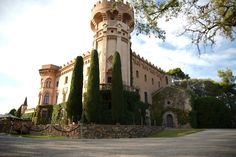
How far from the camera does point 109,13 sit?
27.7 metres

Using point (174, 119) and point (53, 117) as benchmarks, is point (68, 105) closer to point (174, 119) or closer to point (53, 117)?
point (53, 117)

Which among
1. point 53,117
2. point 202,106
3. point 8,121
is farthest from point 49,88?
point 202,106

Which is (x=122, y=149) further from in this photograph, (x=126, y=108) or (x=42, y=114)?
(x=42, y=114)

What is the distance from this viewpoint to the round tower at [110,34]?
25656mm

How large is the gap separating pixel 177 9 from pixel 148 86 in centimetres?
2468

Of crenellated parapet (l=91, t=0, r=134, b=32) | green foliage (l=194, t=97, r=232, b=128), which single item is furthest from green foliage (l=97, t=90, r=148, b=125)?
green foliage (l=194, t=97, r=232, b=128)

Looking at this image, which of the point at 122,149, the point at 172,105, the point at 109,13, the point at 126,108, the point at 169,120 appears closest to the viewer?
the point at 122,149

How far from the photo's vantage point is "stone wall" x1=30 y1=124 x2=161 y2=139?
17.1 m

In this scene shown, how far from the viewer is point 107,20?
27406 mm

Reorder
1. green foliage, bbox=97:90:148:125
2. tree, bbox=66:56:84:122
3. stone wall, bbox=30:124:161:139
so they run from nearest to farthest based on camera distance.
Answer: stone wall, bbox=30:124:161:139, tree, bbox=66:56:84:122, green foliage, bbox=97:90:148:125

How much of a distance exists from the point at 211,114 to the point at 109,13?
23524 mm

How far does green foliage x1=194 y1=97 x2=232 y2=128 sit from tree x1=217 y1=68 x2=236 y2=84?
483 inches

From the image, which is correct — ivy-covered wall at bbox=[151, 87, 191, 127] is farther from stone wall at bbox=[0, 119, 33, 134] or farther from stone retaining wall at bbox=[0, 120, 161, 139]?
stone wall at bbox=[0, 119, 33, 134]

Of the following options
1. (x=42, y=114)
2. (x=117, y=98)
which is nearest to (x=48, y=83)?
(x=42, y=114)
